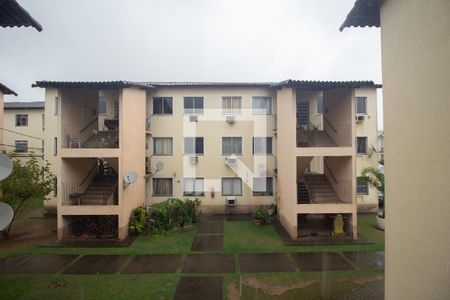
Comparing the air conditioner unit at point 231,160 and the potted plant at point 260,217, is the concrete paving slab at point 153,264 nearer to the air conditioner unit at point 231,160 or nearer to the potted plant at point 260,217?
the potted plant at point 260,217

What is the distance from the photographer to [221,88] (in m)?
15.7

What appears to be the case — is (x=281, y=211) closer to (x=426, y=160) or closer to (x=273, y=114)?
(x=273, y=114)

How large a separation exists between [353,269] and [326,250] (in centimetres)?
166

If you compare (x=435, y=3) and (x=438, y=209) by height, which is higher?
(x=435, y=3)

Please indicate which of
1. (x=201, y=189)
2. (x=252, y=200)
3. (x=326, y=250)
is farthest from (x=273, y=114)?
(x=326, y=250)

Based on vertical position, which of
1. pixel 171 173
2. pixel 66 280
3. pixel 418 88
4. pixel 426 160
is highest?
pixel 418 88

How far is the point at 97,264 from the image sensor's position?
8.93m

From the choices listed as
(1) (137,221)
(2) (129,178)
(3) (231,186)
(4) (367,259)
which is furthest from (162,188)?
(4) (367,259)

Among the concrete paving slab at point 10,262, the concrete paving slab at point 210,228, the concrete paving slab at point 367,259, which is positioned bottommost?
the concrete paving slab at point 10,262

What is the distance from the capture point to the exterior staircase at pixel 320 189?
12.4 meters

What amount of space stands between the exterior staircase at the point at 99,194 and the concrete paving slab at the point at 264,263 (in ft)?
25.5

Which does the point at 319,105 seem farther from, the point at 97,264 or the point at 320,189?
the point at 97,264

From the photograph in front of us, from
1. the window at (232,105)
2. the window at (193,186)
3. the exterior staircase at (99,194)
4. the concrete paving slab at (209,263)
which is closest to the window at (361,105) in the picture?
the window at (232,105)

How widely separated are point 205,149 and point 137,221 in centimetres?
608
